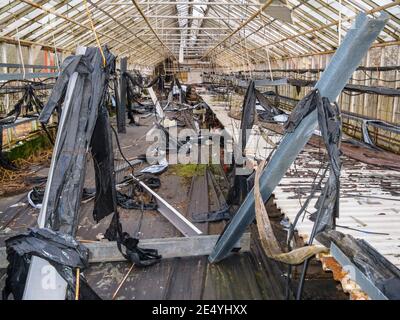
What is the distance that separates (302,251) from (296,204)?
2.11m

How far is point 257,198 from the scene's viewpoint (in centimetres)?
278

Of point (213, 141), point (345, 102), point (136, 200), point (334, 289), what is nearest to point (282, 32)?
point (345, 102)

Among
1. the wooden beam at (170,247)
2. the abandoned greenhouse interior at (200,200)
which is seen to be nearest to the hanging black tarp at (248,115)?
the abandoned greenhouse interior at (200,200)

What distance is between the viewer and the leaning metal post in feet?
7.84

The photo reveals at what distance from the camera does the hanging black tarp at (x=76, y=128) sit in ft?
9.07

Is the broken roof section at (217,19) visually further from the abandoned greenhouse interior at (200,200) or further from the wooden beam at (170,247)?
the wooden beam at (170,247)

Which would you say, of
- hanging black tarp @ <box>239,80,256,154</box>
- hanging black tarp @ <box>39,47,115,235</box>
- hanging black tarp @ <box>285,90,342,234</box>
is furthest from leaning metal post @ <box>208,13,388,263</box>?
hanging black tarp @ <box>239,80,256,154</box>

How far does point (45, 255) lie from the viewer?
2.29 m

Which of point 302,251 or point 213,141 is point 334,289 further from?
point 213,141

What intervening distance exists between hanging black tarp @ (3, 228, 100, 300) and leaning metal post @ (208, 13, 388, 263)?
4.76 feet

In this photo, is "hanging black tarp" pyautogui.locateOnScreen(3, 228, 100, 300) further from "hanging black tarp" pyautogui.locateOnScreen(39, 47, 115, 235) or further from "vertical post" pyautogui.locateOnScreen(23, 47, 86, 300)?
"hanging black tarp" pyautogui.locateOnScreen(39, 47, 115, 235)

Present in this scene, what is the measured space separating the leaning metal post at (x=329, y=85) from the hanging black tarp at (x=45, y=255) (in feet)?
4.76

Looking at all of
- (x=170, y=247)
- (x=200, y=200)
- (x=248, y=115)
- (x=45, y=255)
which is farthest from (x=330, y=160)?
(x=200, y=200)

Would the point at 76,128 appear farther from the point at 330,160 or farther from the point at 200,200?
the point at 200,200
